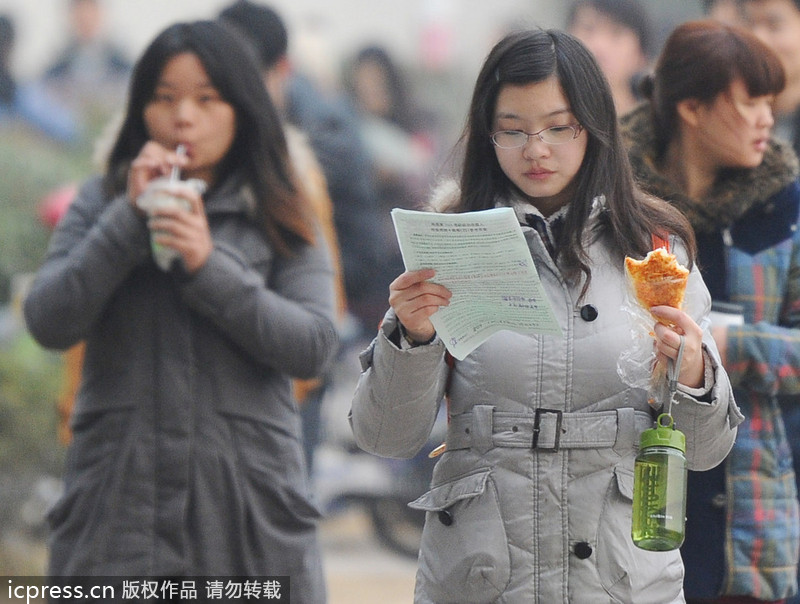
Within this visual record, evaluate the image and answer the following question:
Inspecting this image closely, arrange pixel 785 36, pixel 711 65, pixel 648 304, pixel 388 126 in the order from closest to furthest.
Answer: pixel 648 304 → pixel 711 65 → pixel 785 36 → pixel 388 126

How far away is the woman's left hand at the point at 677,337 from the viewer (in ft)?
9.00

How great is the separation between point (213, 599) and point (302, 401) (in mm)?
1524

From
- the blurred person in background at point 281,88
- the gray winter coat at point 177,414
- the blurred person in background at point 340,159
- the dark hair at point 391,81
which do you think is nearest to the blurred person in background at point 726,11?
the blurred person in background at point 281,88

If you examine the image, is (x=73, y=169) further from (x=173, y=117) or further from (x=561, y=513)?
(x=561, y=513)

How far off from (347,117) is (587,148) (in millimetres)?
3981

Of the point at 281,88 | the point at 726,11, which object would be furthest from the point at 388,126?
the point at 726,11

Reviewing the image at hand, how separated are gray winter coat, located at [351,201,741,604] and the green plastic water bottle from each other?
0.46ft

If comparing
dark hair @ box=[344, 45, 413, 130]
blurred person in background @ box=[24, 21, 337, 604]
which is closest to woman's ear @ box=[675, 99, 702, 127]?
blurred person in background @ box=[24, 21, 337, 604]

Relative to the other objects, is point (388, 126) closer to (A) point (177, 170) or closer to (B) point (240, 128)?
(B) point (240, 128)

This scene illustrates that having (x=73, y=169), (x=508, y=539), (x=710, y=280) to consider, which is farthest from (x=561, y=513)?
(x=73, y=169)

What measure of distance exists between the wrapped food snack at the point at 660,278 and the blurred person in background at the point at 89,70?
249 inches

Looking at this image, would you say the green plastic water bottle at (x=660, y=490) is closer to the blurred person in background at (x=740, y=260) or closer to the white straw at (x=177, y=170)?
the blurred person in background at (x=740, y=260)

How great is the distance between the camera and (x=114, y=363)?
3.86 m

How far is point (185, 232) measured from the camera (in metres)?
3.81
